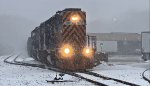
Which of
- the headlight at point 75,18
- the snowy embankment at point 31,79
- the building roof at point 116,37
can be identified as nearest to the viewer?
the snowy embankment at point 31,79

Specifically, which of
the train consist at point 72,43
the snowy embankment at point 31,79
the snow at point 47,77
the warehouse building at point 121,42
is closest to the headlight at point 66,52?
the train consist at point 72,43

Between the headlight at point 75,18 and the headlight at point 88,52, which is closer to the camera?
the headlight at point 88,52

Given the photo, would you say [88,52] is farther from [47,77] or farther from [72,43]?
[47,77]

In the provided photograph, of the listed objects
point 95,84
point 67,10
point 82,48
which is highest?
point 67,10

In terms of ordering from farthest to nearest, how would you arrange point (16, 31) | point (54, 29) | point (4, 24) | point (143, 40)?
point (4, 24)
point (16, 31)
point (143, 40)
point (54, 29)

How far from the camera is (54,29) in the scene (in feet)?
82.5

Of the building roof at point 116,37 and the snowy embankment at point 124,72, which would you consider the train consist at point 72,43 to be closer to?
the snowy embankment at point 124,72

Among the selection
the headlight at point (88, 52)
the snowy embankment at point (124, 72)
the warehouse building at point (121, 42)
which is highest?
the warehouse building at point (121, 42)

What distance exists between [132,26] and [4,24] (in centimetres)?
10229

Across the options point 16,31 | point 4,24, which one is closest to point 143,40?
point 16,31

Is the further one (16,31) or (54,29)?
(16,31)

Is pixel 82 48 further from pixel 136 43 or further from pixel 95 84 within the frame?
pixel 136 43

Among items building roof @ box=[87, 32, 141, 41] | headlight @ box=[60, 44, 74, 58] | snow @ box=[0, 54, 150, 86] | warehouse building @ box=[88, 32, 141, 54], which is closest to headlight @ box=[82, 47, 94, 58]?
headlight @ box=[60, 44, 74, 58]

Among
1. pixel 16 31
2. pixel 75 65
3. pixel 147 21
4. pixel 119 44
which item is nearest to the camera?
pixel 75 65
